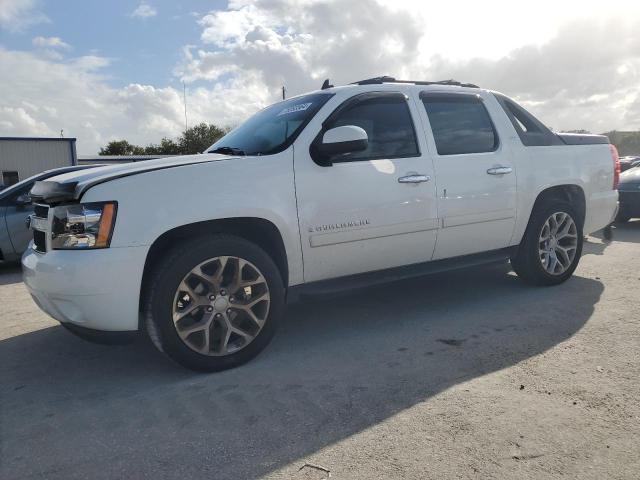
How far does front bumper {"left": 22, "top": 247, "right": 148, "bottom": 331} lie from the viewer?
10.0ft

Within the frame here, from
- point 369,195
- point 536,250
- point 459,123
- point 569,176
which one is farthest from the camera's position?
point 569,176

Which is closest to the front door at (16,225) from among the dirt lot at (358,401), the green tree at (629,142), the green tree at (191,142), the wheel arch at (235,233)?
the dirt lot at (358,401)

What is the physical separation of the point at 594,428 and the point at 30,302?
5.28 m

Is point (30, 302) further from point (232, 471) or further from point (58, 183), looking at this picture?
point (232, 471)

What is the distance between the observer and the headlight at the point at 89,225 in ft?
10.1

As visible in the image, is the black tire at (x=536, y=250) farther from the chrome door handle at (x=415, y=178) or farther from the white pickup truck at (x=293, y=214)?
the chrome door handle at (x=415, y=178)

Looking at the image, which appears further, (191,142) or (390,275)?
(191,142)

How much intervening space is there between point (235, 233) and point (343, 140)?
0.97 meters

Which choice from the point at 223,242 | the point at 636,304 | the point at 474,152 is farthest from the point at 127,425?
the point at 636,304

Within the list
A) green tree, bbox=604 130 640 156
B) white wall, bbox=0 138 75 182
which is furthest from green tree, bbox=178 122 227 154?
green tree, bbox=604 130 640 156

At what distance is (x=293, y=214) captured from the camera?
3600 millimetres

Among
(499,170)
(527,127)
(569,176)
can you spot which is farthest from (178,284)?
(569,176)

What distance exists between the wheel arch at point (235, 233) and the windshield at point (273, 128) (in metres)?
0.54

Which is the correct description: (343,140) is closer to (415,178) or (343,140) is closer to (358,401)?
(415,178)
